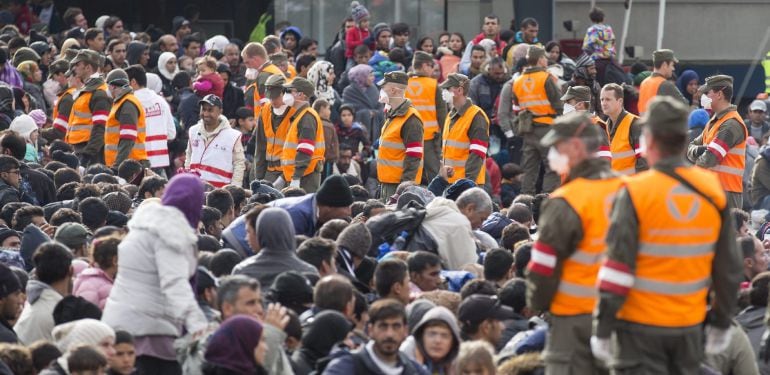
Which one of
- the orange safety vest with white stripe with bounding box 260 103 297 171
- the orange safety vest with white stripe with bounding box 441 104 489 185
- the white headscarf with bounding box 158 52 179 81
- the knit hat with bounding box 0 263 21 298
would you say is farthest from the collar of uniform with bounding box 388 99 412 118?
the knit hat with bounding box 0 263 21 298

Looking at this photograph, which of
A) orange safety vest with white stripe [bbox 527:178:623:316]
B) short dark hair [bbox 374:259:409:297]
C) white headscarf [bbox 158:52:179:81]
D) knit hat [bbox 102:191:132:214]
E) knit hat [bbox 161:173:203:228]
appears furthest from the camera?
white headscarf [bbox 158:52:179:81]

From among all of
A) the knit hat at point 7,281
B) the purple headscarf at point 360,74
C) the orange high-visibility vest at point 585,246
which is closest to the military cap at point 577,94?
the purple headscarf at point 360,74

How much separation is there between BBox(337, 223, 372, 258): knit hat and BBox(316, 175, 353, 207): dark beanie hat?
102 centimetres

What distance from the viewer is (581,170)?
8328 millimetres

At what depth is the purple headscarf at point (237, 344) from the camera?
8656mm

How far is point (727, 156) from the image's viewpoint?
17.4 meters

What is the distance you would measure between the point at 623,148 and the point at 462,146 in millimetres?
1906

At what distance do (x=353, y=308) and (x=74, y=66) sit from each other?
1078cm

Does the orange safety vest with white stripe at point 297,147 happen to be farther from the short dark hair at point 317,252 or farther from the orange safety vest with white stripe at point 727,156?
the short dark hair at point 317,252

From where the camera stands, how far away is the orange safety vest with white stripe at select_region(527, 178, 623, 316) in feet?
26.9

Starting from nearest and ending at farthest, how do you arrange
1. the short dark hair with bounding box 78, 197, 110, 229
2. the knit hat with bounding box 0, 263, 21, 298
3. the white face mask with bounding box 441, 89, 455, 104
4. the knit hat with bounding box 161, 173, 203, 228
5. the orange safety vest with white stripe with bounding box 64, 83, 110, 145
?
the knit hat with bounding box 161, 173, 203, 228 → the knit hat with bounding box 0, 263, 21, 298 → the short dark hair with bounding box 78, 197, 110, 229 → the white face mask with bounding box 441, 89, 455, 104 → the orange safety vest with white stripe with bounding box 64, 83, 110, 145

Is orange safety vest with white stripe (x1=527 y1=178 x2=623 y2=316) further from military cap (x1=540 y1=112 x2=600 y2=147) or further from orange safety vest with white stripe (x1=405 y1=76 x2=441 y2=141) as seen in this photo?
orange safety vest with white stripe (x1=405 y1=76 x2=441 y2=141)

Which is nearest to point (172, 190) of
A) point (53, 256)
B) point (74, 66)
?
point (53, 256)

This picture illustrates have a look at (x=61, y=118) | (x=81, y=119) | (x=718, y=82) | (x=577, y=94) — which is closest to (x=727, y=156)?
(x=718, y=82)
